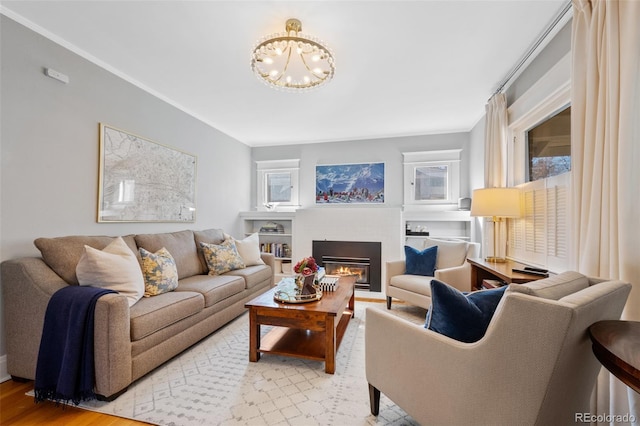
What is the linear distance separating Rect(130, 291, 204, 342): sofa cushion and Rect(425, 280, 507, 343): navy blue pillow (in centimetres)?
188

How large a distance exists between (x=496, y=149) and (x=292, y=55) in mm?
2281

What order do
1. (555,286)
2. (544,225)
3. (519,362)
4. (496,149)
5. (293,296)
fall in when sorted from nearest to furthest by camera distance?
1. (519,362)
2. (555,286)
3. (544,225)
4. (293,296)
5. (496,149)

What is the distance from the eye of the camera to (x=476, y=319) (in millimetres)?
1243

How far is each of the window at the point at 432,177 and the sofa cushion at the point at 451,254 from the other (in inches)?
45.1

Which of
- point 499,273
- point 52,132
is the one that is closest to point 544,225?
point 499,273

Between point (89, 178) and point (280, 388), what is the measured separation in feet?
7.90

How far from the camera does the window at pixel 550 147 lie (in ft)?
7.05

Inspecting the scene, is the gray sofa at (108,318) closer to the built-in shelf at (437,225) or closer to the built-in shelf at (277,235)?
the built-in shelf at (277,235)

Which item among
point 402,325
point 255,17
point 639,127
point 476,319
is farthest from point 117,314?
point 639,127

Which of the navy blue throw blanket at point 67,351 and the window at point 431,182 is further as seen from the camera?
the window at point 431,182

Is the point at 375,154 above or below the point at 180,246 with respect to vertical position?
above

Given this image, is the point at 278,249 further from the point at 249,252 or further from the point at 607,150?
the point at 607,150

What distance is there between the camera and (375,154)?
15.9 feet

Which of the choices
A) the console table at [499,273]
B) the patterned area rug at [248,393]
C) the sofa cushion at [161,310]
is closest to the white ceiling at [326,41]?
the console table at [499,273]
